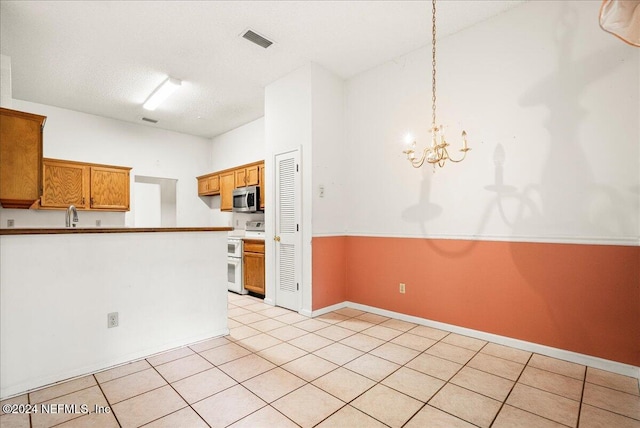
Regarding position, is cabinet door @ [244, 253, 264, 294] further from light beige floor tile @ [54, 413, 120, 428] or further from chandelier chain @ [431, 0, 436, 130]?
chandelier chain @ [431, 0, 436, 130]

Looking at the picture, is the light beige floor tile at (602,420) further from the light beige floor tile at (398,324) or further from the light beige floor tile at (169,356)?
the light beige floor tile at (169,356)

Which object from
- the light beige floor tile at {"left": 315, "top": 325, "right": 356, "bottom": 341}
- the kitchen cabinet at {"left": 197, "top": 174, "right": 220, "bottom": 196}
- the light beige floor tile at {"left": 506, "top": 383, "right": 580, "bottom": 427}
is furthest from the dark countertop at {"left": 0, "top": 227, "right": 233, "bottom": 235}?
the kitchen cabinet at {"left": 197, "top": 174, "right": 220, "bottom": 196}

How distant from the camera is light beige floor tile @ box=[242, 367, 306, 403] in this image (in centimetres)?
209

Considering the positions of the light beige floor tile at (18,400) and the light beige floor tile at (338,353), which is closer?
the light beige floor tile at (18,400)

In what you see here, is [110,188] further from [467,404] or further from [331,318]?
[467,404]

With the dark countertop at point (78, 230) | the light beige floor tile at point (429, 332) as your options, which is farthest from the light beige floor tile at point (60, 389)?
the light beige floor tile at point (429, 332)

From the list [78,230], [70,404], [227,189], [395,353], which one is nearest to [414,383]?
[395,353]

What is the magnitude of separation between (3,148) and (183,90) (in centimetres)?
254

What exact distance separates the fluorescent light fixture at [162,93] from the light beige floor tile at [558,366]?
17.4ft

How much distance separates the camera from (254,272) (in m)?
4.89

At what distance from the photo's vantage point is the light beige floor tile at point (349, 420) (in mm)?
1769

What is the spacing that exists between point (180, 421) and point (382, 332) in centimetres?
214

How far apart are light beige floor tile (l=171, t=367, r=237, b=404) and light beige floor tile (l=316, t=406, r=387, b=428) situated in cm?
82

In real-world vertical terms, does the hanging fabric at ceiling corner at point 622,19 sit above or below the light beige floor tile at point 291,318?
above
